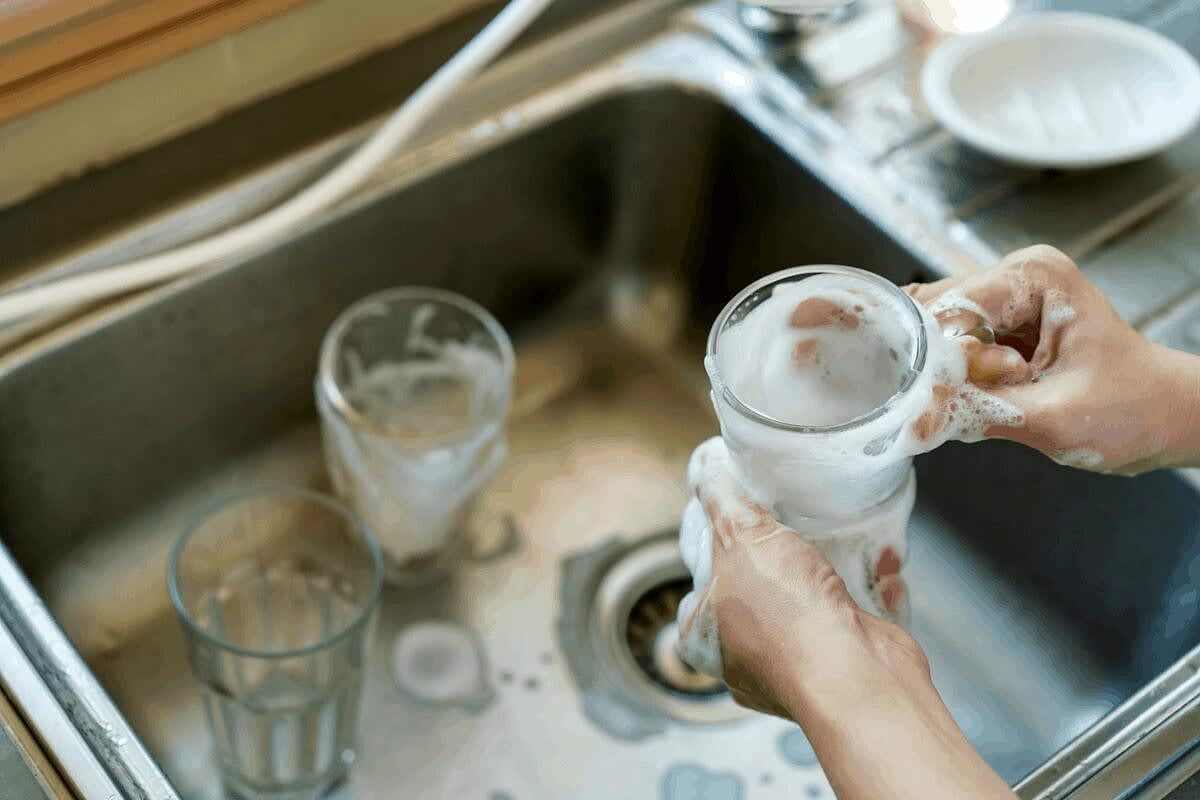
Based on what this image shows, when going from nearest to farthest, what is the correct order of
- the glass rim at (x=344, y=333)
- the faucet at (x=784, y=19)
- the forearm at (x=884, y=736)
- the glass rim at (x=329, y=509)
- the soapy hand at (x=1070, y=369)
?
the forearm at (x=884, y=736) < the soapy hand at (x=1070, y=369) < the glass rim at (x=329, y=509) < the glass rim at (x=344, y=333) < the faucet at (x=784, y=19)

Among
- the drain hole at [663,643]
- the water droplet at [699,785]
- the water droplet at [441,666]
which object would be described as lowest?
the water droplet at [699,785]

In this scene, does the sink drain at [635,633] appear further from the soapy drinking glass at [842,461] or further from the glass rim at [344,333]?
the soapy drinking glass at [842,461]

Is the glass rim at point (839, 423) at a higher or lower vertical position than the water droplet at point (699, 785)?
higher

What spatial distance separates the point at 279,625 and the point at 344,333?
184 mm

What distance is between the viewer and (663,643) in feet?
2.86

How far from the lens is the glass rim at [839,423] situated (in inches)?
20.4

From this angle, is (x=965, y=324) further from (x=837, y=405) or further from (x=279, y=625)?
(x=279, y=625)

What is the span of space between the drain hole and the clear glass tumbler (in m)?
0.18

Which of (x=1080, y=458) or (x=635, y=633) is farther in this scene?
(x=635, y=633)

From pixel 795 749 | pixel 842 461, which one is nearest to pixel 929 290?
pixel 842 461

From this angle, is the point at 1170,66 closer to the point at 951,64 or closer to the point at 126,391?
the point at 951,64

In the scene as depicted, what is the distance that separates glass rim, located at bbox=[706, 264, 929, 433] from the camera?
0.52 meters

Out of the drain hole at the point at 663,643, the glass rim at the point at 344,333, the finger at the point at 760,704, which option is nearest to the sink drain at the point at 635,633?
the drain hole at the point at 663,643

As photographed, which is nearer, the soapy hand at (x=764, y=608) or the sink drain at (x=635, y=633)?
the soapy hand at (x=764, y=608)
